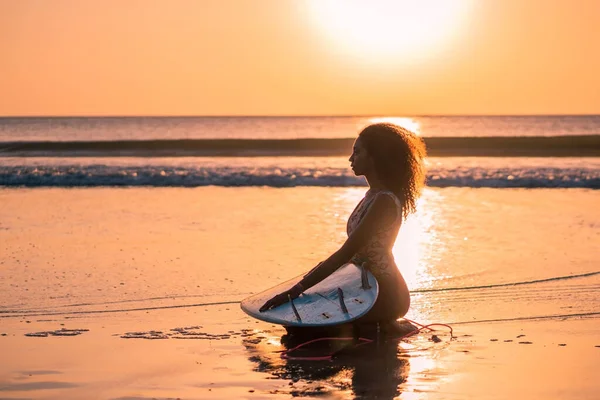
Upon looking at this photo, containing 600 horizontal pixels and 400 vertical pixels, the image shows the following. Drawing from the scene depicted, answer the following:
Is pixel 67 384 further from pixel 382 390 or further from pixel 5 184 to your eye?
pixel 5 184

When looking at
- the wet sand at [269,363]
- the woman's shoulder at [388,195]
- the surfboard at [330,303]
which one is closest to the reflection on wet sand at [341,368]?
the wet sand at [269,363]

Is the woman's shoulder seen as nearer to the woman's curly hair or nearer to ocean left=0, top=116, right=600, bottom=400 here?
the woman's curly hair

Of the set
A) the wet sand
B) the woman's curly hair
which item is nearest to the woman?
the woman's curly hair

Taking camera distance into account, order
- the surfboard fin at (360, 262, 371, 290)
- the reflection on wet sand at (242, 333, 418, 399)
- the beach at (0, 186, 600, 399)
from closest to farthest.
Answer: the reflection on wet sand at (242, 333, 418, 399)
the beach at (0, 186, 600, 399)
the surfboard fin at (360, 262, 371, 290)

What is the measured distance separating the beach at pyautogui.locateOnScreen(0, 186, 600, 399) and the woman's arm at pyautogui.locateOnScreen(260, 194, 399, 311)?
0.33 metres

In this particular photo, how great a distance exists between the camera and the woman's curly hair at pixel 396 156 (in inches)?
221

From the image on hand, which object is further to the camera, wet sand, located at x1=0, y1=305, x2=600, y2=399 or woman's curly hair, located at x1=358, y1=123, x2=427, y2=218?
woman's curly hair, located at x1=358, y1=123, x2=427, y2=218

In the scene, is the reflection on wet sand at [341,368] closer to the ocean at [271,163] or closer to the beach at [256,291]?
the beach at [256,291]

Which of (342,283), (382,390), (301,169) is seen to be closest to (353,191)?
(301,169)

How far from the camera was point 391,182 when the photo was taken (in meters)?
5.65

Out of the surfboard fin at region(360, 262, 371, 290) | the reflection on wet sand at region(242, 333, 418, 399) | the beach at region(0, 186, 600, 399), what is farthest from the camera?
the surfboard fin at region(360, 262, 371, 290)

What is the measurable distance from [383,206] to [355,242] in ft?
0.88

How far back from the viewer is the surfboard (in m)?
5.41

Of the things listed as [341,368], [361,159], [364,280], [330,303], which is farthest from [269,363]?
[361,159]
